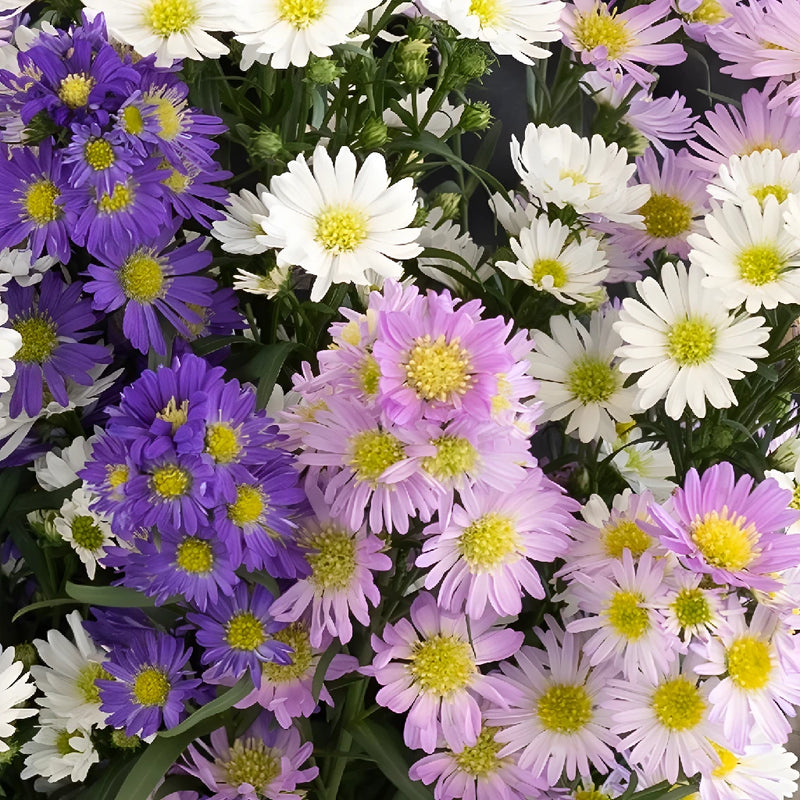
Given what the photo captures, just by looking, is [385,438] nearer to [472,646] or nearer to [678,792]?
[472,646]

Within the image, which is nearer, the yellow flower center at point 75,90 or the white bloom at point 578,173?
the yellow flower center at point 75,90

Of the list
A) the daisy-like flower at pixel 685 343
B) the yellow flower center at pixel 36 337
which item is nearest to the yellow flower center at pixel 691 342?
the daisy-like flower at pixel 685 343

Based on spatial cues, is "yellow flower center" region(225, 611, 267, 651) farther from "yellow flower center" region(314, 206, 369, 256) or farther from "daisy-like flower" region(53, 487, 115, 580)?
"yellow flower center" region(314, 206, 369, 256)

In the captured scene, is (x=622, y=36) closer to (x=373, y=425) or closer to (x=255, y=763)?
(x=373, y=425)

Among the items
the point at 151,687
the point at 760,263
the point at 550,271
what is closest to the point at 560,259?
the point at 550,271

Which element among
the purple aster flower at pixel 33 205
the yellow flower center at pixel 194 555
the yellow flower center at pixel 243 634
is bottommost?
the yellow flower center at pixel 243 634

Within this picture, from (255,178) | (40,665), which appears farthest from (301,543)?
(255,178)

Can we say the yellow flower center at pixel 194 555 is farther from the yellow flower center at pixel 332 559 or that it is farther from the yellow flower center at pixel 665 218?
the yellow flower center at pixel 665 218
